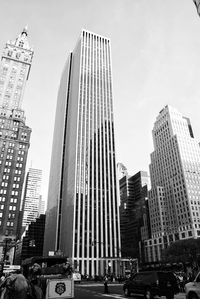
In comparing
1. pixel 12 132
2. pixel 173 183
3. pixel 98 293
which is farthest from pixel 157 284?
pixel 173 183

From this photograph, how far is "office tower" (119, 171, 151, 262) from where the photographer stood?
15175 cm

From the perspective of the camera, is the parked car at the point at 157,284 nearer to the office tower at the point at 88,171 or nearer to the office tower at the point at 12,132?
the office tower at the point at 88,171

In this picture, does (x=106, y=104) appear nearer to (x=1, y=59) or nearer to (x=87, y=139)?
(x=87, y=139)

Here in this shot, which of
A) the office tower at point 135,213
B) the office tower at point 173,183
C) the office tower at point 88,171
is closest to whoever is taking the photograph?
the office tower at point 88,171

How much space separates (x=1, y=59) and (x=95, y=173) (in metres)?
92.4

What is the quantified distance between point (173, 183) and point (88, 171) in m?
51.2

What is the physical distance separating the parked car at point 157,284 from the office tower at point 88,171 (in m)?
83.2

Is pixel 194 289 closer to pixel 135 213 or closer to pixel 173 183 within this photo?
pixel 173 183

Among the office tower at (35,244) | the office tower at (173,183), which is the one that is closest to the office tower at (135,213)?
the office tower at (173,183)

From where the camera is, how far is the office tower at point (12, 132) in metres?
103

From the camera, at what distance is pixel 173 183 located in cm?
13912

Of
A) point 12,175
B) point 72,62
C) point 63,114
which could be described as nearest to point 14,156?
point 12,175

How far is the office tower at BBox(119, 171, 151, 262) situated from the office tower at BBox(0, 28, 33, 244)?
78.4m

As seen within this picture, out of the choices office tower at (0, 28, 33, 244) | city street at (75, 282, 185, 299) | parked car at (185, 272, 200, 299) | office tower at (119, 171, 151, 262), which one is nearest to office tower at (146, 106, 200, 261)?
office tower at (119, 171, 151, 262)
